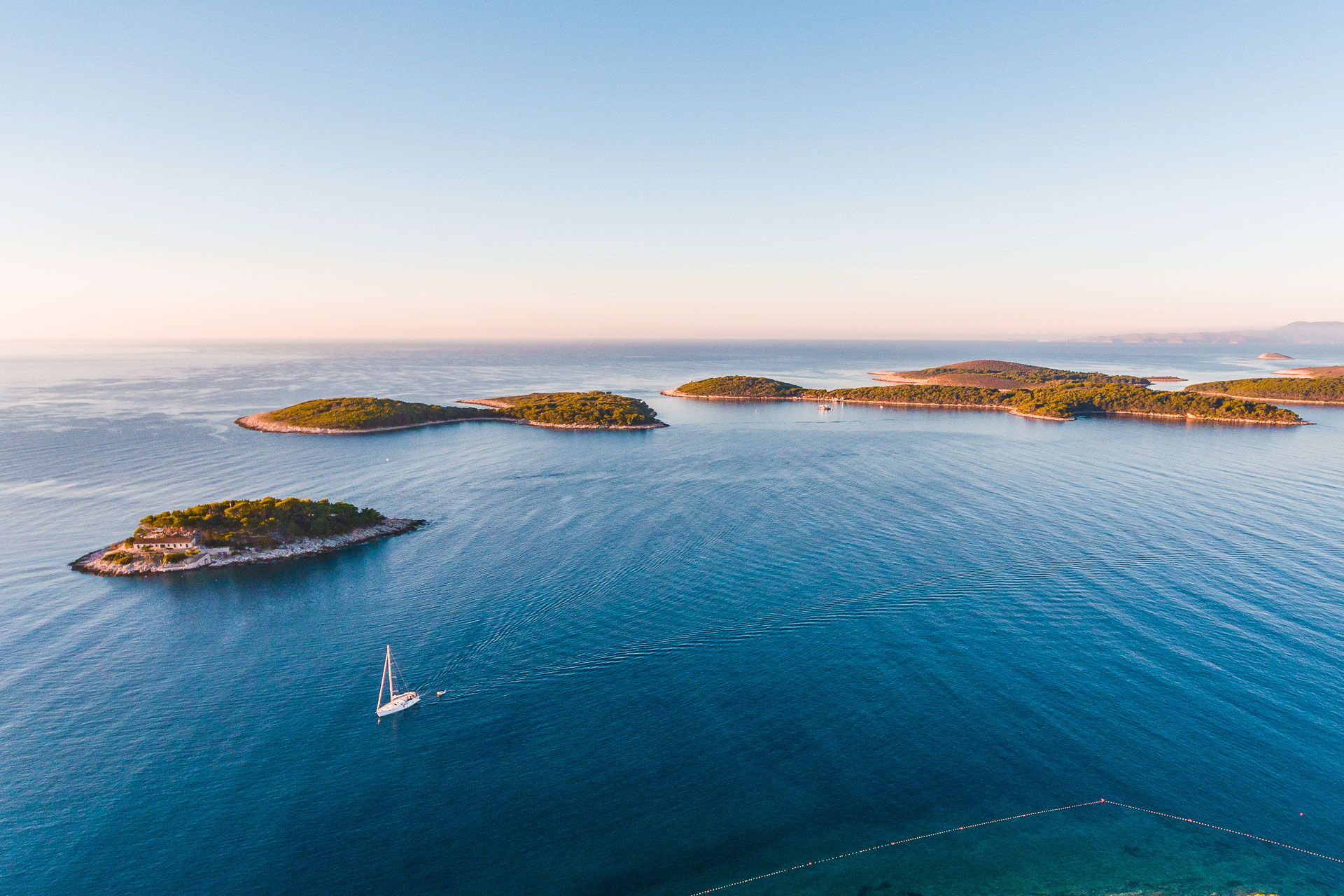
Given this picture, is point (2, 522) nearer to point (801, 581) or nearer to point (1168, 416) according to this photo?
point (801, 581)

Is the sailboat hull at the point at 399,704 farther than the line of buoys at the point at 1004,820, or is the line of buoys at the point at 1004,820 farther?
the sailboat hull at the point at 399,704

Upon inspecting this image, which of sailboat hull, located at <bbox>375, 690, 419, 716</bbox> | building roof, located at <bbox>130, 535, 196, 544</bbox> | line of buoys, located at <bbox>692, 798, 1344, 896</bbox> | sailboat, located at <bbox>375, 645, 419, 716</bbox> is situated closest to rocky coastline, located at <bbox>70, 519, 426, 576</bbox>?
building roof, located at <bbox>130, 535, 196, 544</bbox>

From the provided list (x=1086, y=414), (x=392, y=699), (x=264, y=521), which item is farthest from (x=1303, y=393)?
(x=264, y=521)

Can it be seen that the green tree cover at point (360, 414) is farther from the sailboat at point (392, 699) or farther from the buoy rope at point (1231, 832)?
the buoy rope at point (1231, 832)

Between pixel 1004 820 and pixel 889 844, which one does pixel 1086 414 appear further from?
pixel 889 844

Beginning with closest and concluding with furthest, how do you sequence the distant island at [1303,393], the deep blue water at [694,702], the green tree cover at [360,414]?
1. the deep blue water at [694,702]
2. the green tree cover at [360,414]
3. the distant island at [1303,393]

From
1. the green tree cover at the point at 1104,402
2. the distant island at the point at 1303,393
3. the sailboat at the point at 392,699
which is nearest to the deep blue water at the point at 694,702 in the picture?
the sailboat at the point at 392,699

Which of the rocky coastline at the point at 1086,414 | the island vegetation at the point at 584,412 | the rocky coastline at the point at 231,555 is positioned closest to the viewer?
the rocky coastline at the point at 231,555

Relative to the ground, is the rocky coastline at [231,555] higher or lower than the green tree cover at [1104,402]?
lower
